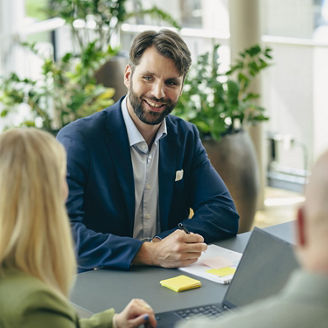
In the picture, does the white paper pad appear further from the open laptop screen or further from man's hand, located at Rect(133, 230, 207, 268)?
the open laptop screen

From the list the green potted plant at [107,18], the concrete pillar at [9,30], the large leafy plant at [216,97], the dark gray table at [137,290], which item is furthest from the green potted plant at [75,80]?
the dark gray table at [137,290]

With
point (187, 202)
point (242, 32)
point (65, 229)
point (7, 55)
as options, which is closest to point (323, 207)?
point (65, 229)

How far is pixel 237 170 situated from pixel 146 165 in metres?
1.76

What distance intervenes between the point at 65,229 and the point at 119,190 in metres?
1.02

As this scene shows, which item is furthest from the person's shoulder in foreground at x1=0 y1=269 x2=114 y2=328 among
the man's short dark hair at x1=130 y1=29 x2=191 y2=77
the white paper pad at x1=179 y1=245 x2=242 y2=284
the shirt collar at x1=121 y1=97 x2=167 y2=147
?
the man's short dark hair at x1=130 y1=29 x2=191 y2=77

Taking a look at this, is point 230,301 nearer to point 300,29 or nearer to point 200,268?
point 200,268

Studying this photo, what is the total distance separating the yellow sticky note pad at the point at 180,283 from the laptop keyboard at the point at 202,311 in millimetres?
126

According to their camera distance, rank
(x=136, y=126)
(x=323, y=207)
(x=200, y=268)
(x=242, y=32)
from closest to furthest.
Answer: (x=323, y=207), (x=200, y=268), (x=136, y=126), (x=242, y=32)

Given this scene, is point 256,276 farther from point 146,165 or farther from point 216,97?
point 216,97

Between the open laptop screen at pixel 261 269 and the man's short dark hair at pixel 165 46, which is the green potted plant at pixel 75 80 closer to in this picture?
the man's short dark hair at pixel 165 46

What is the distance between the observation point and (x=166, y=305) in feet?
5.03

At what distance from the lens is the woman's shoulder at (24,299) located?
1104 millimetres

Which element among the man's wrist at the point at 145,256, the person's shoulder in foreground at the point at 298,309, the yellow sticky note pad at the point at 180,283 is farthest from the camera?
the man's wrist at the point at 145,256

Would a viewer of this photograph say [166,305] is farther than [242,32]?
No
